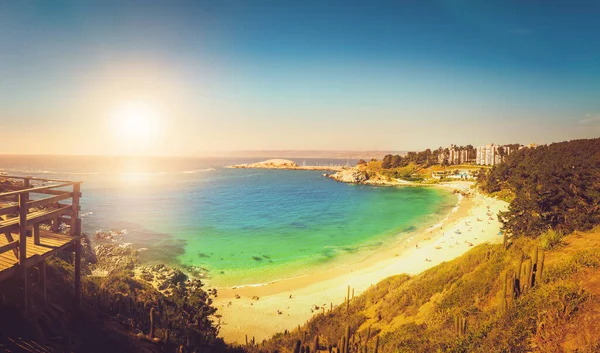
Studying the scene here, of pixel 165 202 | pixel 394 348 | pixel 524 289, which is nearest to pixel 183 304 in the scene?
pixel 394 348

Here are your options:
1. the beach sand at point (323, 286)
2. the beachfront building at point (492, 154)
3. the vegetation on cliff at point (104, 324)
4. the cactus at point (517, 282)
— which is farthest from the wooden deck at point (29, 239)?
the beachfront building at point (492, 154)

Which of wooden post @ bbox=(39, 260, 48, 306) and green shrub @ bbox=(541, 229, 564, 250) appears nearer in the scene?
wooden post @ bbox=(39, 260, 48, 306)

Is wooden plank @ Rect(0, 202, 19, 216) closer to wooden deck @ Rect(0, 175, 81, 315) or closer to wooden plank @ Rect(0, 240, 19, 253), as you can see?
wooden deck @ Rect(0, 175, 81, 315)

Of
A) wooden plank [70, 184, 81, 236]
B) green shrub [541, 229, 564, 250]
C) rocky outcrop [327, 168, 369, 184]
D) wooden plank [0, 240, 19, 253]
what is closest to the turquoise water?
wooden plank [70, 184, 81, 236]

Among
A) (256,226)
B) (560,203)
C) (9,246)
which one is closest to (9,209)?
(9,246)

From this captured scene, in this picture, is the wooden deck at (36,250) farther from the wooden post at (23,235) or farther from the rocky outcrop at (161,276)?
the rocky outcrop at (161,276)

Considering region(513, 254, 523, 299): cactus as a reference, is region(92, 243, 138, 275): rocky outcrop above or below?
below
